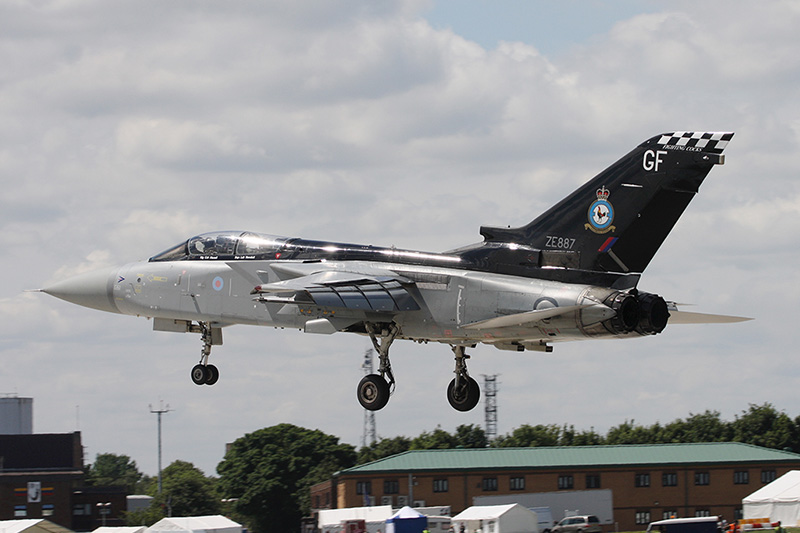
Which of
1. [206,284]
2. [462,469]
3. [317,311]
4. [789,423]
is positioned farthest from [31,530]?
[789,423]

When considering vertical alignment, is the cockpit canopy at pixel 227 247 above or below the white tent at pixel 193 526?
above

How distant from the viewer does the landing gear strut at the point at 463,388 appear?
26567 mm

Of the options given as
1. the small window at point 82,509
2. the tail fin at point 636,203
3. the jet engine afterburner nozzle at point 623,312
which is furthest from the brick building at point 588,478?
the jet engine afterburner nozzle at point 623,312

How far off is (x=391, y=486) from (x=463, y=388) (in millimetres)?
36218

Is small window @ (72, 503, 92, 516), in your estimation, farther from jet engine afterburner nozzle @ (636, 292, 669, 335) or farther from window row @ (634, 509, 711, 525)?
jet engine afterburner nozzle @ (636, 292, 669, 335)

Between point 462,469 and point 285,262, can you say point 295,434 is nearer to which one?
point 462,469

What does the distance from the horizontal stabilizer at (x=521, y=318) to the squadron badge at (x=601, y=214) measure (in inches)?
77.0

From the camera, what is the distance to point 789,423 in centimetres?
8550

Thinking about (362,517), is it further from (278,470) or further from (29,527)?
(278,470)

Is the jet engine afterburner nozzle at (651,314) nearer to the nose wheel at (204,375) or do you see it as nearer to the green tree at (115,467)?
the nose wheel at (204,375)

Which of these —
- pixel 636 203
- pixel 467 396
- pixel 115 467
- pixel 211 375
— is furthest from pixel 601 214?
pixel 115 467

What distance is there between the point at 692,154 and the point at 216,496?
7262 cm

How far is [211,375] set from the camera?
2861 centimetres

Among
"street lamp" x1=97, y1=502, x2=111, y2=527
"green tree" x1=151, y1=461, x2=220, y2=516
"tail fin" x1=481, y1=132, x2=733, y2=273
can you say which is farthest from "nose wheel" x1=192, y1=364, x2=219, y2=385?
"green tree" x1=151, y1=461, x2=220, y2=516
